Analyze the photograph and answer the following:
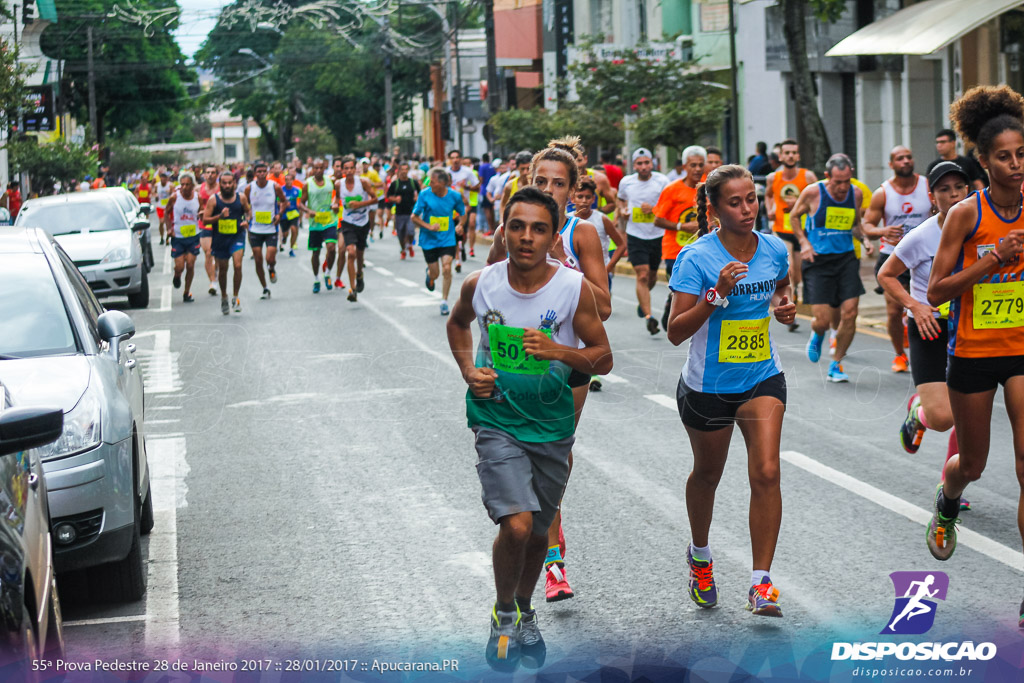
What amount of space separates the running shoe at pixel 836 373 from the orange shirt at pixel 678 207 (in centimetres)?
259

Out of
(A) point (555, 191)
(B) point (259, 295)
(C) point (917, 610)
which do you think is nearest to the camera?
(C) point (917, 610)

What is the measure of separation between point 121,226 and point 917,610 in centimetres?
1700

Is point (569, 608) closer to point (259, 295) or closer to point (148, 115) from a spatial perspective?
point (259, 295)

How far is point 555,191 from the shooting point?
20.2 feet

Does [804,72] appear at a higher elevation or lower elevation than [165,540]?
higher

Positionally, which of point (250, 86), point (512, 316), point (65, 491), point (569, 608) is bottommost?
point (569, 608)

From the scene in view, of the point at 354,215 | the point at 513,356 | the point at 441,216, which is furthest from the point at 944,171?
the point at 354,215

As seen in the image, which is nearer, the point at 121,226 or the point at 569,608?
the point at 569,608

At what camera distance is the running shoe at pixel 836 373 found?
11.4 m

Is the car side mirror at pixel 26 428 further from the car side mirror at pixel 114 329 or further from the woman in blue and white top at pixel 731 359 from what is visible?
the car side mirror at pixel 114 329

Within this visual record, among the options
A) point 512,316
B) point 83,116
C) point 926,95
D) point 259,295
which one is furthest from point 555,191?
point 83,116

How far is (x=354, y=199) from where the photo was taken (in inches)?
768

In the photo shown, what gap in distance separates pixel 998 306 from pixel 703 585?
1.58 metres

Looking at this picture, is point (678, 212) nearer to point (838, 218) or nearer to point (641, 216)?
point (641, 216)
